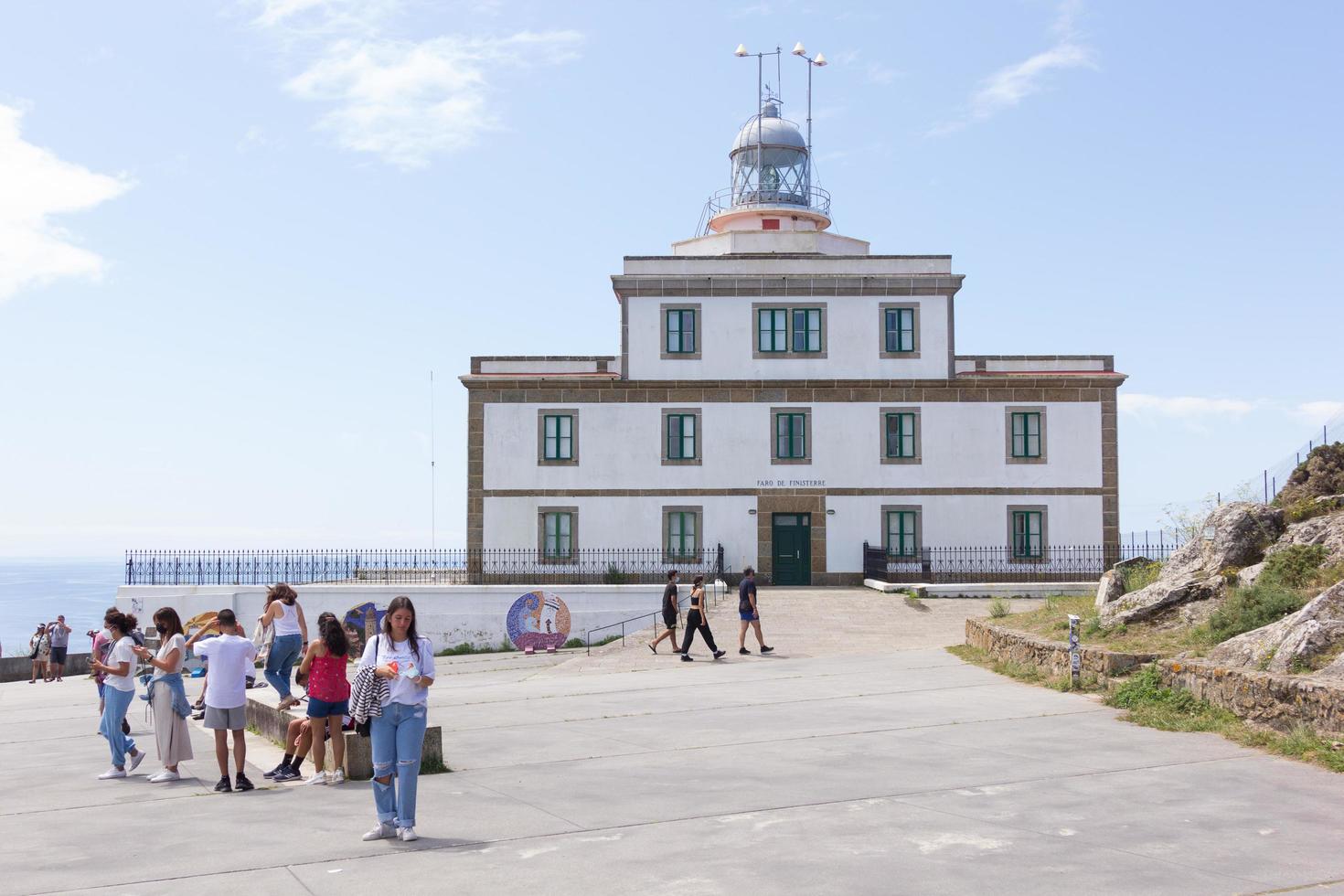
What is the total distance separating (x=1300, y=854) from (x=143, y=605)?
33190mm

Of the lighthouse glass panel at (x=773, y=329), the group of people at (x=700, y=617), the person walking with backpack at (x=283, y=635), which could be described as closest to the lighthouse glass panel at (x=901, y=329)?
the lighthouse glass panel at (x=773, y=329)

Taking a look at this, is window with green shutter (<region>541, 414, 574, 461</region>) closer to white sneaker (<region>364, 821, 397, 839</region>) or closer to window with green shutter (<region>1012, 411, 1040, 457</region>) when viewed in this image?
window with green shutter (<region>1012, 411, 1040, 457</region>)

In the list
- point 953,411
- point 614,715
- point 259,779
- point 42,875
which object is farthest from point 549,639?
point 42,875

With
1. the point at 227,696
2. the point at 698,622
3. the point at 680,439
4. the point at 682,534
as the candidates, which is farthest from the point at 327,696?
the point at 680,439

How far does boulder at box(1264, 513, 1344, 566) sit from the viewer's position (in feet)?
50.9

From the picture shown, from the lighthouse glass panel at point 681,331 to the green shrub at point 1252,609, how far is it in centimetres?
2452

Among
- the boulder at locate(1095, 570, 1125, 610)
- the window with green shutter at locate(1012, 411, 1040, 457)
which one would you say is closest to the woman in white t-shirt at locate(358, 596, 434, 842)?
the boulder at locate(1095, 570, 1125, 610)

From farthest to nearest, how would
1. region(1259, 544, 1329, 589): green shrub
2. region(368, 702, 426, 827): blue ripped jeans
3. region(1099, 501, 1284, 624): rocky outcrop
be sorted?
region(1099, 501, 1284, 624): rocky outcrop < region(1259, 544, 1329, 589): green shrub < region(368, 702, 426, 827): blue ripped jeans

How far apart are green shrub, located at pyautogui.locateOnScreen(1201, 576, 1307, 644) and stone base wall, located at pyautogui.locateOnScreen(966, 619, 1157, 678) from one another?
0.84m

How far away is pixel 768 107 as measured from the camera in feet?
151

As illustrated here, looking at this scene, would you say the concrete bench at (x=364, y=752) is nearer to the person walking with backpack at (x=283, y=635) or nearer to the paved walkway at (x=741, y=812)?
the paved walkway at (x=741, y=812)

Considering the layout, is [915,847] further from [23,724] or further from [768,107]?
[768,107]

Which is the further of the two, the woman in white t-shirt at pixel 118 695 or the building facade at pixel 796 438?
the building facade at pixel 796 438

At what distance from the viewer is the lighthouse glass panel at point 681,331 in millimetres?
38312
